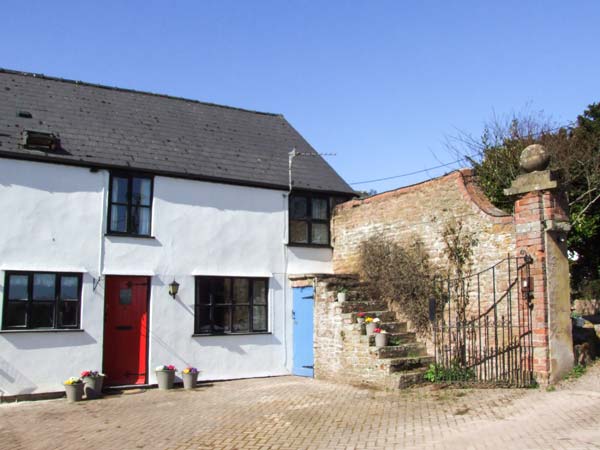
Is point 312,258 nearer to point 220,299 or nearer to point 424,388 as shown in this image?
point 220,299

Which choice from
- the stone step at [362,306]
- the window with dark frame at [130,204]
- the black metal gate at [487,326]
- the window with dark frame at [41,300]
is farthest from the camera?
the stone step at [362,306]

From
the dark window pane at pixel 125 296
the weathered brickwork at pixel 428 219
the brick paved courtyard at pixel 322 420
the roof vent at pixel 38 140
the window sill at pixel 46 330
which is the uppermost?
the roof vent at pixel 38 140

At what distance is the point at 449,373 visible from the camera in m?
10.9

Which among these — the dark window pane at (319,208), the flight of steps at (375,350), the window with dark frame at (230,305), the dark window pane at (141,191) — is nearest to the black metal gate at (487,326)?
the flight of steps at (375,350)

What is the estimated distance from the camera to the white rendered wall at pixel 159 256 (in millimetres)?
11602

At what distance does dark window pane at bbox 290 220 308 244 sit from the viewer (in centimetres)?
1516

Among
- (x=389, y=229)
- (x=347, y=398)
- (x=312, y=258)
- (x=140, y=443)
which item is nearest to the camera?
(x=140, y=443)

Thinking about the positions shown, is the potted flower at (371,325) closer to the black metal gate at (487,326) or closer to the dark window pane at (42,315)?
the black metal gate at (487,326)

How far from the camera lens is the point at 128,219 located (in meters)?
13.0

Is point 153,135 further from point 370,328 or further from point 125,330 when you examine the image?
point 370,328

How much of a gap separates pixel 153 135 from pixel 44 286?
471 centimetres

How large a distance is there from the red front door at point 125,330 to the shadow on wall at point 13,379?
159cm

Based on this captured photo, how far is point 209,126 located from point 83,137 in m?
3.84

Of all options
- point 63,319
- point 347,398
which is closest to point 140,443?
point 347,398
